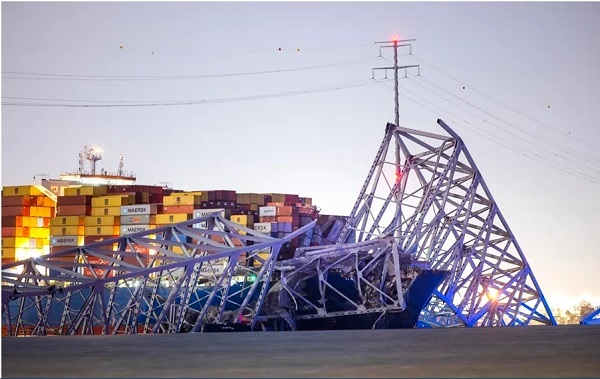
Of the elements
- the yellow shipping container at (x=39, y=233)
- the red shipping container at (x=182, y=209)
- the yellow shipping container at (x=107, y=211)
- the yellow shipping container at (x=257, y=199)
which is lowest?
the yellow shipping container at (x=39, y=233)

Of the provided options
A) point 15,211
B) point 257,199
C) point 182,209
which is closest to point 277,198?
point 257,199

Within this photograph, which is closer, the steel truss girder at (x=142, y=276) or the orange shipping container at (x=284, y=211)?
the steel truss girder at (x=142, y=276)

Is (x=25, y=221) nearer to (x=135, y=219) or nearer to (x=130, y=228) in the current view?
(x=135, y=219)

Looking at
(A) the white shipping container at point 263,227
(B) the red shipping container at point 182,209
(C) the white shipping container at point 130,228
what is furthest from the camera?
(C) the white shipping container at point 130,228

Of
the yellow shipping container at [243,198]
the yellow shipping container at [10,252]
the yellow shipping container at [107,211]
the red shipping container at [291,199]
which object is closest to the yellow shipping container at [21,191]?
the yellow shipping container at [10,252]

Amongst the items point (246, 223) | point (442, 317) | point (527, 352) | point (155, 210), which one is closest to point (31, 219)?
point (155, 210)

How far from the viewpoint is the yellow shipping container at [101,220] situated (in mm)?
128500

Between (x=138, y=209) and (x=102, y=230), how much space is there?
17.4 ft

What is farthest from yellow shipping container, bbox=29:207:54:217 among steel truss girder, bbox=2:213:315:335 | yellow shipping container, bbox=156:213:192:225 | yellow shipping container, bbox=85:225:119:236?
steel truss girder, bbox=2:213:315:335

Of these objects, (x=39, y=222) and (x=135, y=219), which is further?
(x=39, y=222)

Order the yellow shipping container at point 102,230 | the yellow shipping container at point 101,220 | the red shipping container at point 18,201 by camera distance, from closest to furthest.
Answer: the yellow shipping container at point 102,230, the yellow shipping container at point 101,220, the red shipping container at point 18,201

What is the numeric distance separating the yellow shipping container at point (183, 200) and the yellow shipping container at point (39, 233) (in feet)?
67.1

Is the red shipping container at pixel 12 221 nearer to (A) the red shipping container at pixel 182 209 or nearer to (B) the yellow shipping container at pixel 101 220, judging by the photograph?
(B) the yellow shipping container at pixel 101 220

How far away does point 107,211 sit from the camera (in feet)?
424
